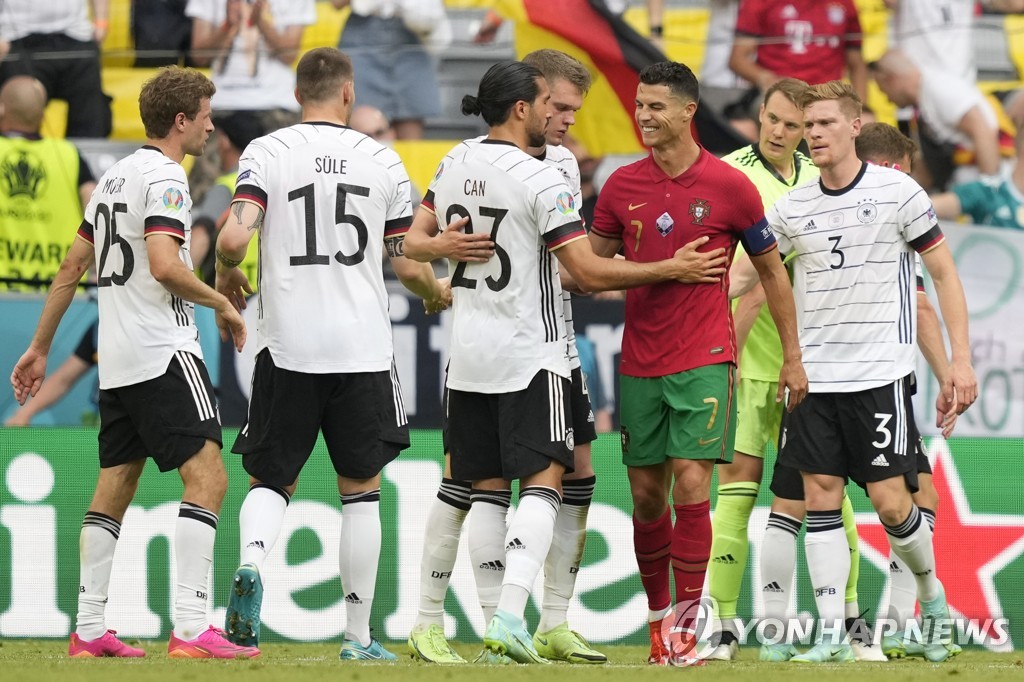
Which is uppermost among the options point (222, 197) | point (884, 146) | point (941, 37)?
point (941, 37)

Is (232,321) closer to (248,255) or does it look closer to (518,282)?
(518,282)

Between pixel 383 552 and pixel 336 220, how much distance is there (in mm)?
2392

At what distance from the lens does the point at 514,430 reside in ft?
17.9

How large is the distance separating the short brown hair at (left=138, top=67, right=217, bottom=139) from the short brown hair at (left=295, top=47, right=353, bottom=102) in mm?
472

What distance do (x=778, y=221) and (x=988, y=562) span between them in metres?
2.39

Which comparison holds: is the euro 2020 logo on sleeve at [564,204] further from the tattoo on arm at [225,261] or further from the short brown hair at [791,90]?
the short brown hair at [791,90]

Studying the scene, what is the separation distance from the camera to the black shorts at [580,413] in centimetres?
584

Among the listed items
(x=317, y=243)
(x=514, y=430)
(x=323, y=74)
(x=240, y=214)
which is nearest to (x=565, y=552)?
(x=514, y=430)

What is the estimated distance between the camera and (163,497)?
7.47 metres

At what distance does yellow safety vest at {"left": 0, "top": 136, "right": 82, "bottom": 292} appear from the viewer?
1003cm

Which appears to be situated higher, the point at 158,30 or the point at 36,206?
the point at 158,30

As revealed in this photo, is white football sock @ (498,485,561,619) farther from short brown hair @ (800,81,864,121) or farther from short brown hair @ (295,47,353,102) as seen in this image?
short brown hair @ (800,81,864,121)

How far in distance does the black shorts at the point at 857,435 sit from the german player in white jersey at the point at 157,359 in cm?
224

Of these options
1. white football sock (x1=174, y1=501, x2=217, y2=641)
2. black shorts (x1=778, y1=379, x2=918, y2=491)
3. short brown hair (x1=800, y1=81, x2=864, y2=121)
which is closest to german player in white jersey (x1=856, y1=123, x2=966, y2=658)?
black shorts (x1=778, y1=379, x2=918, y2=491)
